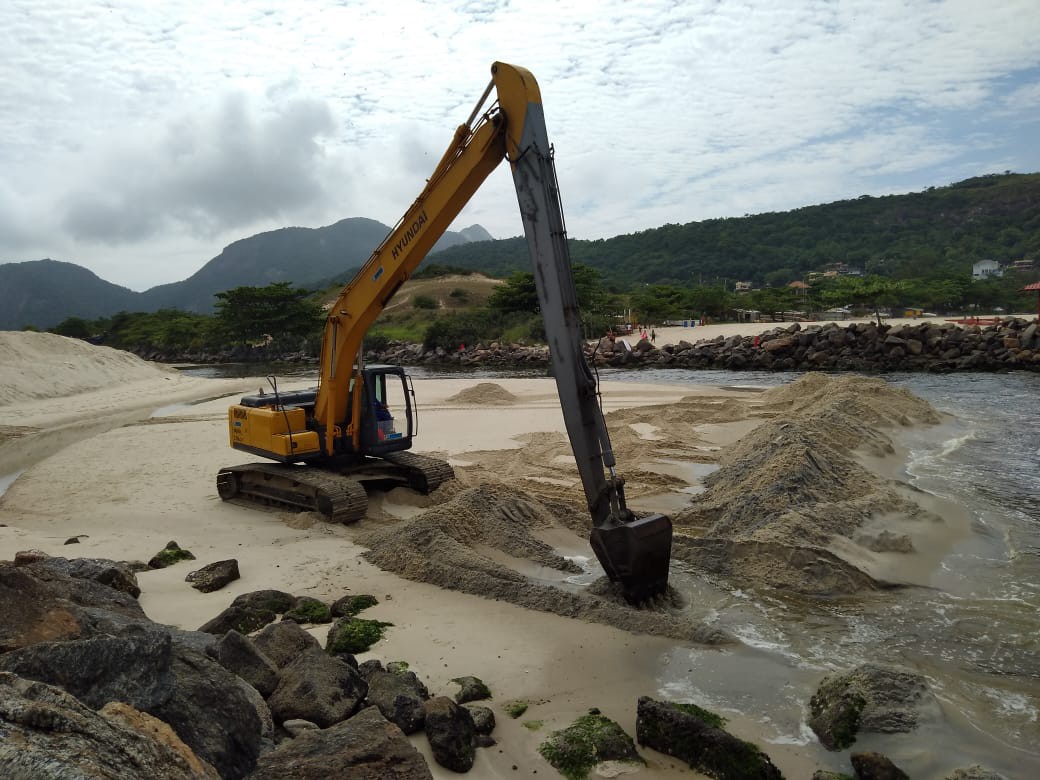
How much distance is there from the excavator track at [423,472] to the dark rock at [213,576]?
3181mm

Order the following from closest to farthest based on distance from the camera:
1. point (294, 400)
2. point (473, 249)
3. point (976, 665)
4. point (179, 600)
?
point (976, 665) < point (179, 600) < point (294, 400) < point (473, 249)

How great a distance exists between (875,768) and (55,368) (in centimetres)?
3314

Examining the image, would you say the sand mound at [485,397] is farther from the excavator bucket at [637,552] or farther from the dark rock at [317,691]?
the dark rock at [317,691]

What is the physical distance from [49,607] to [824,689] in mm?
4762

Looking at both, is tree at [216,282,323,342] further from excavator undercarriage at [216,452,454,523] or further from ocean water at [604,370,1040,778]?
ocean water at [604,370,1040,778]

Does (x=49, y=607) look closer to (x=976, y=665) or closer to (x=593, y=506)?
(x=593, y=506)

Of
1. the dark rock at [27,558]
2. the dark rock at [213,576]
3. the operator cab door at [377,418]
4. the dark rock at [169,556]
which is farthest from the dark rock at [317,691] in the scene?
the operator cab door at [377,418]

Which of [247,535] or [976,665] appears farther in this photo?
[247,535]

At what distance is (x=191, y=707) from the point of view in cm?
350

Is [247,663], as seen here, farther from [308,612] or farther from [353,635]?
[308,612]

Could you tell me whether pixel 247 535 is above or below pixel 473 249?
below

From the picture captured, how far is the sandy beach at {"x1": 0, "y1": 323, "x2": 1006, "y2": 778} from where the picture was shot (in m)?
5.04

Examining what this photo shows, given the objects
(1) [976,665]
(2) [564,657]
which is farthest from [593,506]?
(1) [976,665]

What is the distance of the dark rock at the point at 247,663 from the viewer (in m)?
4.46
